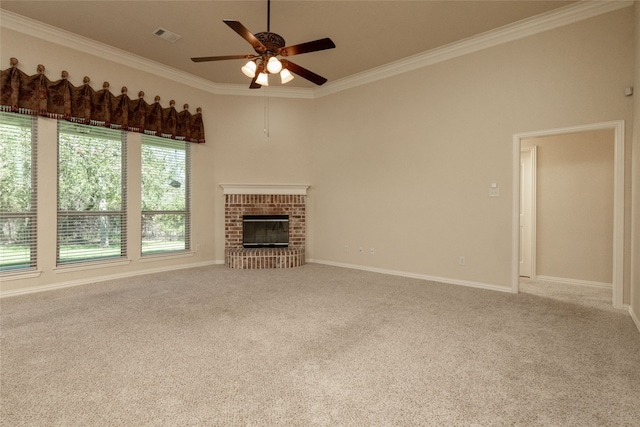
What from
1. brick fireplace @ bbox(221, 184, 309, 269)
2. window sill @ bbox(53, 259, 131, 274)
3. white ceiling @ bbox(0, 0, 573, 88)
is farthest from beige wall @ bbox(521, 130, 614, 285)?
window sill @ bbox(53, 259, 131, 274)

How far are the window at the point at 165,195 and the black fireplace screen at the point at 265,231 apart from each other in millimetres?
1027

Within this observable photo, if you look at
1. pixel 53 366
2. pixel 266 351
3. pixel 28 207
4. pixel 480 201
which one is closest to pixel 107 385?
pixel 53 366

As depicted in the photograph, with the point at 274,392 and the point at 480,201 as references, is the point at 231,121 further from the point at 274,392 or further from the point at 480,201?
the point at 274,392

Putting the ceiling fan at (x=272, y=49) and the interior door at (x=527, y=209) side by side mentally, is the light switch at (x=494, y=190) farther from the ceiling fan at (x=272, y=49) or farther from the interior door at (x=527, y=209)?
the ceiling fan at (x=272, y=49)

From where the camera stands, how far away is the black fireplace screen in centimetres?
602

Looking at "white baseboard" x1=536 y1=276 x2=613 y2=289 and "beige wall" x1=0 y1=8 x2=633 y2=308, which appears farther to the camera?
"white baseboard" x1=536 y1=276 x2=613 y2=289

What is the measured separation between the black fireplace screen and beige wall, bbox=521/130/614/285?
4.27 m

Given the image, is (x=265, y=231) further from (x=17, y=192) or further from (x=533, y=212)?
(x=533, y=212)

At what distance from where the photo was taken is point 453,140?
177 inches

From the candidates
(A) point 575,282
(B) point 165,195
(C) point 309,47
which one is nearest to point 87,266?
(B) point 165,195

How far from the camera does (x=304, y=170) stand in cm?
621

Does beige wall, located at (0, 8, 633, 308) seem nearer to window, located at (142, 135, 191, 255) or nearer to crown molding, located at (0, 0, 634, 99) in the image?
crown molding, located at (0, 0, 634, 99)

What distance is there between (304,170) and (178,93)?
258 cm

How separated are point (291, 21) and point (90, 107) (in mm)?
2964
